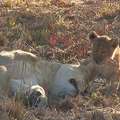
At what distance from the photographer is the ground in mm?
8953

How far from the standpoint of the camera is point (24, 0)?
18.2 meters

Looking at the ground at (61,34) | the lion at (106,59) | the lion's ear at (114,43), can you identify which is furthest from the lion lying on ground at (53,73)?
the lion's ear at (114,43)

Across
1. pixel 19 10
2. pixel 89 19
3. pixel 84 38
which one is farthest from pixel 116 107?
pixel 19 10

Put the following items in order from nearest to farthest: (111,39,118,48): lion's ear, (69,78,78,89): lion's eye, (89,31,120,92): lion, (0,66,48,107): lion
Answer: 1. (0,66,48,107): lion
2. (69,78,78,89): lion's eye
3. (89,31,120,92): lion
4. (111,39,118,48): lion's ear

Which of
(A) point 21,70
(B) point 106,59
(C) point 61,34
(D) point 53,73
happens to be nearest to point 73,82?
(D) point 53,73

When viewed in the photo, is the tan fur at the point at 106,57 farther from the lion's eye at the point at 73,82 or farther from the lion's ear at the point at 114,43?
the lion's eye at the point at 73,82

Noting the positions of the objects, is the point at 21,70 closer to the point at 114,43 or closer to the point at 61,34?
the point at 114,43

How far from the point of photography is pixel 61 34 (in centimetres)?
1442

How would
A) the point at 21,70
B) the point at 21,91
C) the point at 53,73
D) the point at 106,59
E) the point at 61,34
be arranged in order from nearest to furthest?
the point at 21,91
the point at 21,70
the point at 53,73
the point at 106,59
the point at 61,34

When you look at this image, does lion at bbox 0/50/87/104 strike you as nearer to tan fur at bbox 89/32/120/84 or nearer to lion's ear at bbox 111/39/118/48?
tan fur at bbox 89/32/120/84

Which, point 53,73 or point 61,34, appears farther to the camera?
point 61,34

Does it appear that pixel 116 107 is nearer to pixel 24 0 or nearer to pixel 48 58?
pixel 48 58

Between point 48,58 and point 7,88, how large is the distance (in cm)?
332

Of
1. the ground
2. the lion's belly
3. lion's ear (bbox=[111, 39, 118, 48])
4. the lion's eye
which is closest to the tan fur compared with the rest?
lion's ear (bbox=[111, 39, 118, 48])
